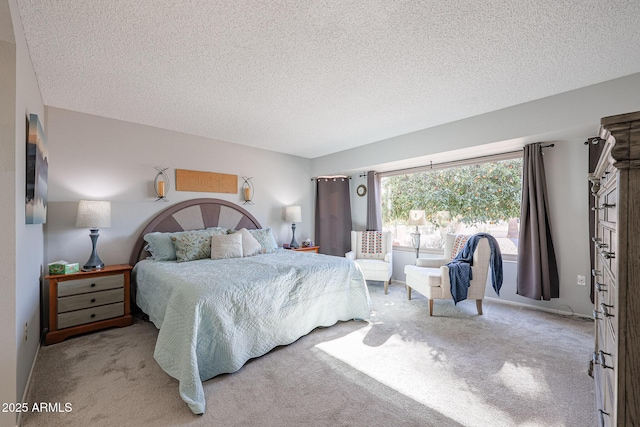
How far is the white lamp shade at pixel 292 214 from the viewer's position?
499 centimetres

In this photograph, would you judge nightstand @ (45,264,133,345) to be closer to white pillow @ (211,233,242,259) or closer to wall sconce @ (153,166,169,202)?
white pillow @ (211,233,242,259)

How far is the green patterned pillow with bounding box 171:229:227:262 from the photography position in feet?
10.9

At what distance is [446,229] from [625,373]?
12.7 feet

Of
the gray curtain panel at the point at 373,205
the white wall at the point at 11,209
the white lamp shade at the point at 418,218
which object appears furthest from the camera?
the gray curtain panel at the point at 373,205

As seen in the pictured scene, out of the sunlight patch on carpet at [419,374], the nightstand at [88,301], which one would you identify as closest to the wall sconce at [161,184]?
the nightstand at [88,301]

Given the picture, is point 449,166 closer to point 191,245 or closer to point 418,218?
point 418,218

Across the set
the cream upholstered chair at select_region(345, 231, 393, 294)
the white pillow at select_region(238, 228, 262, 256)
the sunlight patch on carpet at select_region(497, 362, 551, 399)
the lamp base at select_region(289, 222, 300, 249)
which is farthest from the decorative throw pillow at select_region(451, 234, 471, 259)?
the white pillow at select_region(238, 228, 262, 256)

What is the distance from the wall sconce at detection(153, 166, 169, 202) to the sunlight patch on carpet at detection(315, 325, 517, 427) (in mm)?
2900

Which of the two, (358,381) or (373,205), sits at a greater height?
(373,205)

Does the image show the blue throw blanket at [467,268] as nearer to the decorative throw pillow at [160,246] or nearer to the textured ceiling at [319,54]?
the textured ceiling at [319,54]

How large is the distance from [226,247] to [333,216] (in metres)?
2.50

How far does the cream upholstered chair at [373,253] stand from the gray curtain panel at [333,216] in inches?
16.6

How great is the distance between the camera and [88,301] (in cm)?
286

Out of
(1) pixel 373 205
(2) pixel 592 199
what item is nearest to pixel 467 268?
(2) pixel 592 199
